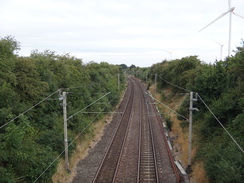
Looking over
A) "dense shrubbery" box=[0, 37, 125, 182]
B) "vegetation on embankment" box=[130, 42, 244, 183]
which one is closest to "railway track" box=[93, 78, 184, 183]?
"vegetation on embankment" box=[130, 42, 244, 183]

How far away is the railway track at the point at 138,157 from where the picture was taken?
14352 millimetres

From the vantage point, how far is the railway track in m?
14.4

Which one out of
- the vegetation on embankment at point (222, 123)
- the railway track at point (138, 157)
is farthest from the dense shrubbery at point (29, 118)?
the vegetation on embankment at point (222, 123)

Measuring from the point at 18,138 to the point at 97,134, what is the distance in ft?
42.6

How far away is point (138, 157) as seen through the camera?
56.6ft

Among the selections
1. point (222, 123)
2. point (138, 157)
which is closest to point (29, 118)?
point (138, 157)

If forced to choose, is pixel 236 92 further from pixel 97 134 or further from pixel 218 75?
pixel 97 134

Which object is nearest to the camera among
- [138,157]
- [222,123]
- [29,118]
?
[29,118]

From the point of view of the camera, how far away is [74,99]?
23031 mm

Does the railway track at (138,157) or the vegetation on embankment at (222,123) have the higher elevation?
the vegetation on embankment at (222,123)

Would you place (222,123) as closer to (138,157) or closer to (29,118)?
(138,157)

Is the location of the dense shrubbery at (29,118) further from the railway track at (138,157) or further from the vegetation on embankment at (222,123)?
the vegetation on embankment at (222,123)

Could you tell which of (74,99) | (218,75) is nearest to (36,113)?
(74,99)

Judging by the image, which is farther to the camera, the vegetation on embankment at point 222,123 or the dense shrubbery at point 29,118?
the dense shrubbery at point 29,118
